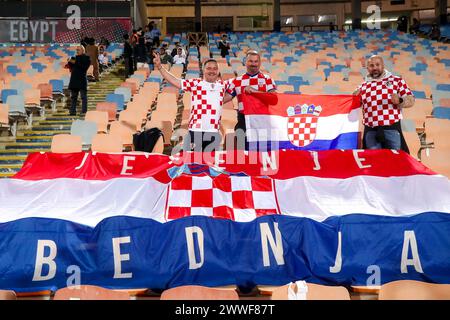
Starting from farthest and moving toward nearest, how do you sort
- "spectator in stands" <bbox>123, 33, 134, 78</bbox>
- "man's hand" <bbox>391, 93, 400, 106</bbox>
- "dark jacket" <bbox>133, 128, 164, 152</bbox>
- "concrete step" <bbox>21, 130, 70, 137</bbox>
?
"spectator in stands" <bbox>123, 33, 134, 78</bbox>, "concrete step" <bbox>21, 130, 70, 137</bbox>, "dark jacket" <bbox>133, 128, 164, 152</bbox>, "man's hand" <bbox>391, 93, 400, 106</bbox>

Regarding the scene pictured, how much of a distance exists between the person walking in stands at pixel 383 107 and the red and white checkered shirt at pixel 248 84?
1211 millimetres

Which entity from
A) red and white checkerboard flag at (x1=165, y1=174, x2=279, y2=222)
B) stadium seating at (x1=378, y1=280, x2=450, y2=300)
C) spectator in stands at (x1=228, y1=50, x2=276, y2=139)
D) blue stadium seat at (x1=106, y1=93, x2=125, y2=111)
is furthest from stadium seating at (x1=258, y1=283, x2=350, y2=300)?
blue stadium seat at (x1=106, y1=93, x2=125, y2=111)

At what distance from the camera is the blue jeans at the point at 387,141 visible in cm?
613

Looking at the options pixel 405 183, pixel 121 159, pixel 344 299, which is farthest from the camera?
pixel 121 159

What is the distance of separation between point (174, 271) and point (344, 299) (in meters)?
1.44

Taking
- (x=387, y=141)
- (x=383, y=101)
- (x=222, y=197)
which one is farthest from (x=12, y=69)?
(x=387, y=141)

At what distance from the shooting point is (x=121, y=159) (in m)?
5.96

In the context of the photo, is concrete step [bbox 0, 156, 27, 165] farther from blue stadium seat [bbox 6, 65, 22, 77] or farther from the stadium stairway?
blue stadium seat [bbox 6, 65, 22, 77]

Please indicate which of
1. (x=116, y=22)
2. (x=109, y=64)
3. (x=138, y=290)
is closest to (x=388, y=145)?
(x=138, y=290)

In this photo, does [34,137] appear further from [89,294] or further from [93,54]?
[89,294]

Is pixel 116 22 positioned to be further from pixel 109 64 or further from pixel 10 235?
pixel 10 235

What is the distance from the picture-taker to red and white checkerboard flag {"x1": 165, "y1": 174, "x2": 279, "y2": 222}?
5195 mm

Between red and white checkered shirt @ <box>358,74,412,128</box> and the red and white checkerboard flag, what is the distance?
5.19 ft

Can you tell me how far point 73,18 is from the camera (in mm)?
22812
